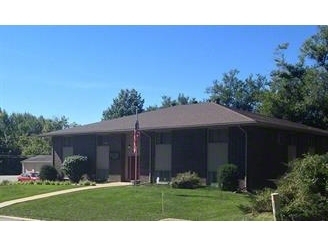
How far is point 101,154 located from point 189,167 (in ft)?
16.1

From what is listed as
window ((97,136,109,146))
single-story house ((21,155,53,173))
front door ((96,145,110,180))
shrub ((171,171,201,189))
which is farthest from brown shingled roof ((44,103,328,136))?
shrub ((171,171,201,189))

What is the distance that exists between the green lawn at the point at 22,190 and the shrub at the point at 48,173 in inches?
54.8

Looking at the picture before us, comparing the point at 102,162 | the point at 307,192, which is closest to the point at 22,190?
the point at 102,162

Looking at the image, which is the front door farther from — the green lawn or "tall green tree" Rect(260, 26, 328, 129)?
"tall green tree" Rect(260, 26, 328, 129)

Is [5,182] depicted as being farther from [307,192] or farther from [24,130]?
[307,192]

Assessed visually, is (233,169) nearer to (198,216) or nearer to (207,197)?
(207,197)

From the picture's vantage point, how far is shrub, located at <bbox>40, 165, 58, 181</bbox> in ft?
97.3

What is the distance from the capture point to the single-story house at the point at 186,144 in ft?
96.0

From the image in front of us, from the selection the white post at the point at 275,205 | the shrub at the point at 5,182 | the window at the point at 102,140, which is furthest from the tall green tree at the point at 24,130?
the white post at the point at 275,205

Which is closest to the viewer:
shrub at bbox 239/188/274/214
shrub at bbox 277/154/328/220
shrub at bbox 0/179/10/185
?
shrub at bbox 277/154/328/220

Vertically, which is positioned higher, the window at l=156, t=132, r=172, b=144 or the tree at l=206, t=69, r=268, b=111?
the tree at l=206, t=69, r=268, b=111

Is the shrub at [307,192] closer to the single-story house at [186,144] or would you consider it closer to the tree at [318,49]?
the single-story house at [186,144]
